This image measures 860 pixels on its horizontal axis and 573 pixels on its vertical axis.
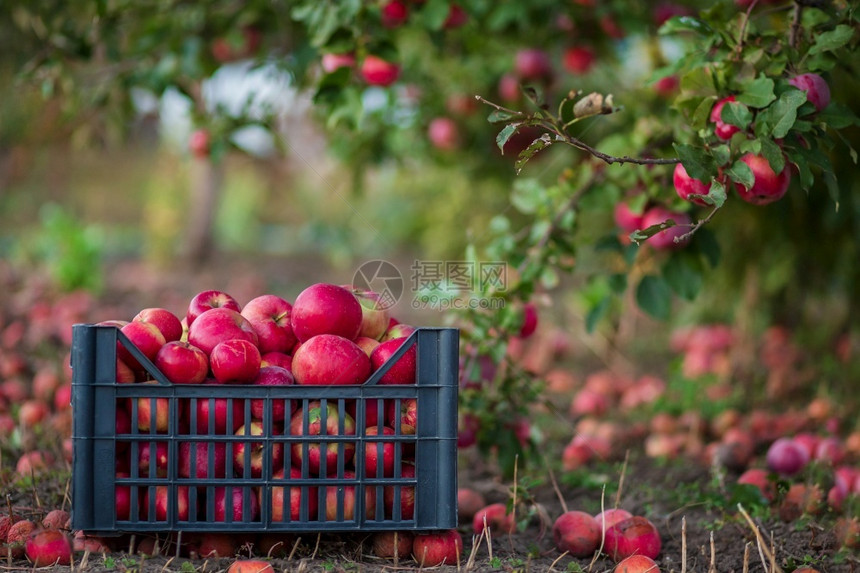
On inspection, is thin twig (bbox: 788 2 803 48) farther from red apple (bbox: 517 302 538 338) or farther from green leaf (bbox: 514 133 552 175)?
red apple (bbox: 517 302 538 338)

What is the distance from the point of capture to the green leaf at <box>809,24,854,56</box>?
5.41 ft

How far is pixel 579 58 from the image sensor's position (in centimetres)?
309

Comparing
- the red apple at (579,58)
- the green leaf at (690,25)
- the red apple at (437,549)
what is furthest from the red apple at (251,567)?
the red apple at (579,58)

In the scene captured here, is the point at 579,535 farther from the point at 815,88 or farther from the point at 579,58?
the point at 579,58

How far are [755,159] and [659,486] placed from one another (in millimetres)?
1057

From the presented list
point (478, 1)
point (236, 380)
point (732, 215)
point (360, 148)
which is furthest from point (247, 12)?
point (732, 215)

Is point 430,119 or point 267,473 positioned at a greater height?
point 430,119

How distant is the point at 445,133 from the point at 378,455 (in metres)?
2.45

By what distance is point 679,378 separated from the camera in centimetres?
386

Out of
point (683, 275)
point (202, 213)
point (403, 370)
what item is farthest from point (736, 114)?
point (202, 213)

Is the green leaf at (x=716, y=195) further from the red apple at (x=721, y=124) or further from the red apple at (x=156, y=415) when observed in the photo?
the red apple at (x=156, y=415)

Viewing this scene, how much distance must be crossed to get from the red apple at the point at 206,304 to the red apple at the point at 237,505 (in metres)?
0.35

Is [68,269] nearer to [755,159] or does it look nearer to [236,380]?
[236,380]

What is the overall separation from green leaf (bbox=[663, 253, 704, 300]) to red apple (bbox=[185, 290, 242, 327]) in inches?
45.1
